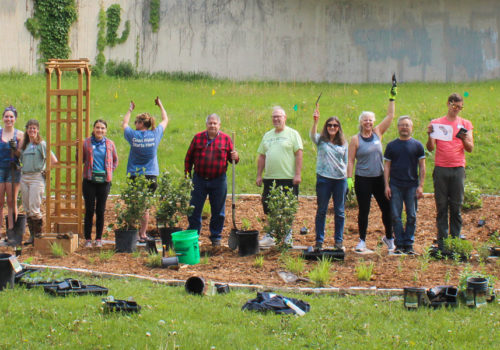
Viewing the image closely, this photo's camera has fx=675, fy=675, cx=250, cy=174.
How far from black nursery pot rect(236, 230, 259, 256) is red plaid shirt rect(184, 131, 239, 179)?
0.99m

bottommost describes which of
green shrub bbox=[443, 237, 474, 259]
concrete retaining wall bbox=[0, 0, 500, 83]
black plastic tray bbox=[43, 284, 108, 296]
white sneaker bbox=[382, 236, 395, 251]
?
black plastic tray bbox=[43, 284, 108, 296]

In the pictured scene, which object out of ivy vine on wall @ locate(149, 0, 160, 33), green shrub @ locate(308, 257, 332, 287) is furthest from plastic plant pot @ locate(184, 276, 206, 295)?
ivy vine on wall @ locate(149, 0, 160, 33)

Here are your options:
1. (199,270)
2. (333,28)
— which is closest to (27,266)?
(199,270)

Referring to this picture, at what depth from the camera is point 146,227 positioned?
8.98 metres

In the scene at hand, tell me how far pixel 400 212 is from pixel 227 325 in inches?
140

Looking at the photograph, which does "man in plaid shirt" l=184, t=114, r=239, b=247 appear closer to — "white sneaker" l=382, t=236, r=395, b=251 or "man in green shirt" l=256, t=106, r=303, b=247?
"man in green shirt" l=256, t=106, r=303, b=247

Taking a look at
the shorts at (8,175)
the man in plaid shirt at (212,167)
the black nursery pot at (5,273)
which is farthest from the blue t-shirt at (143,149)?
the black nursery pot at (5,273)

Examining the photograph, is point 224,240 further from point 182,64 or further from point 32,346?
point 182,64

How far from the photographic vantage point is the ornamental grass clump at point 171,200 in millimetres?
8523

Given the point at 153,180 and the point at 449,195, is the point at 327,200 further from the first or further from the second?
the point at 153,180

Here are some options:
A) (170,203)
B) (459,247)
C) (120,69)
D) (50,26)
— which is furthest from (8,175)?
(50,26)

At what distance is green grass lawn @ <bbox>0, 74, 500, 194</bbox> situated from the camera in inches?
495

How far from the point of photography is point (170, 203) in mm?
8516

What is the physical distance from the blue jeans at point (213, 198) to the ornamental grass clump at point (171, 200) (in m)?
0.12
